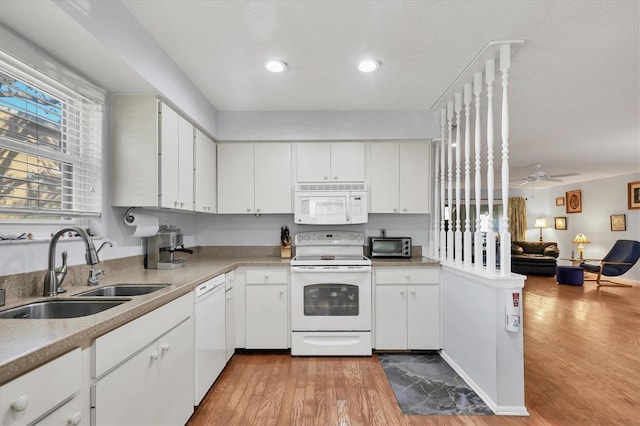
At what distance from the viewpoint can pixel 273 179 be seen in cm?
351

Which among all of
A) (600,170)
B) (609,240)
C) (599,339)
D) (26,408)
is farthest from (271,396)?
(609,240)

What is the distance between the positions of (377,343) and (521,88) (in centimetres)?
262

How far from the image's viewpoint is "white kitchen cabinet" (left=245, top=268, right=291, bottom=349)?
3119mm

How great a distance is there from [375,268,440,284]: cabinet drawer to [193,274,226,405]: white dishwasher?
4.75ft

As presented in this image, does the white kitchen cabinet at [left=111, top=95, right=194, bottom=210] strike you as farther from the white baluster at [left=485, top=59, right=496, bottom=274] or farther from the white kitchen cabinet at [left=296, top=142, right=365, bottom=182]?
the white baluster at [left=485, top=59, right=496, bottom=274]

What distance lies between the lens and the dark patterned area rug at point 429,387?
2218 mm


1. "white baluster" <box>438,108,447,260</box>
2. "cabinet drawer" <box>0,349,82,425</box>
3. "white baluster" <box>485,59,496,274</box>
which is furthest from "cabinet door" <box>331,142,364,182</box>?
"cabinet drawer" <box>0,349,82,425</box>

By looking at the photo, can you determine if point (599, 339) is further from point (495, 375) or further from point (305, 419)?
point (305, 419)

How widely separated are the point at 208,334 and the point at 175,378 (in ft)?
1.77

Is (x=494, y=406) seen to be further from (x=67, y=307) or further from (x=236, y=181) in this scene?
(x=236, y=181)

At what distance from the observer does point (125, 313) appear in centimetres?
134

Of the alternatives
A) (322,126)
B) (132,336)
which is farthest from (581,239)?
(132,336)

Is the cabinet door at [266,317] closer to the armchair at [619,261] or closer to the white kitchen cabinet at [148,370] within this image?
the white kitchen cabinet at [148,370]

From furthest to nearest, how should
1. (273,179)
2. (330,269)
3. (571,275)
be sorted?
(571,275)
(273,179)
(330,269)
